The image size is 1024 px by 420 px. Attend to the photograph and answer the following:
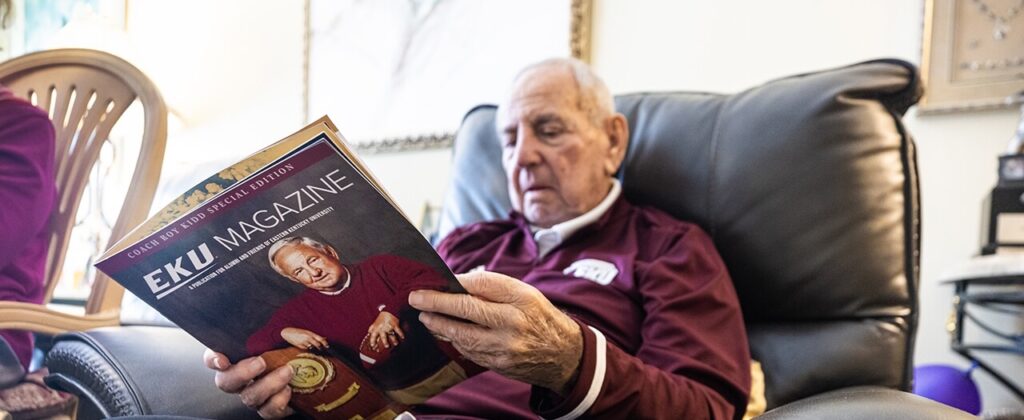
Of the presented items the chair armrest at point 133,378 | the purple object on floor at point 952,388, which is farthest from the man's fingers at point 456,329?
the purple object on floor at point 952,388

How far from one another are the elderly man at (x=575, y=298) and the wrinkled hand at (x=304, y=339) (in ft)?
0.21

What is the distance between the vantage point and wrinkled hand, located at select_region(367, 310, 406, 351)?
0.59 meters

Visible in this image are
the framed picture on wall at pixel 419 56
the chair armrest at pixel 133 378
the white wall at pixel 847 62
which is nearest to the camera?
the chair armrest at pixel 133 378

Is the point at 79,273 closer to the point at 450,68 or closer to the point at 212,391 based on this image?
the point at 450,68

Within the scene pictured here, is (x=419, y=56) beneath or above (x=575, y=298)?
above

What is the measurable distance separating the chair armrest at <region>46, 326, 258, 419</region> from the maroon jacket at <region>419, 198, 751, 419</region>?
29 centimetres

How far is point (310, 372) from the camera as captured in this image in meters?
0.66

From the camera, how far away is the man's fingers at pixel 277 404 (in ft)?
2.26

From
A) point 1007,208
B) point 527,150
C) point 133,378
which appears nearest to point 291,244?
point 133,378

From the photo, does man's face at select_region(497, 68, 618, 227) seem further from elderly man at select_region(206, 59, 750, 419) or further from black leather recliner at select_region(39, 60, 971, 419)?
black leather recliner at select_region(39, 60, 971, 419)

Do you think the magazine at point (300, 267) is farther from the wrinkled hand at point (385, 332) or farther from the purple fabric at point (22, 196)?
the purple fabric at point (22, 196)

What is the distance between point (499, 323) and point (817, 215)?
Answer: 54 cm

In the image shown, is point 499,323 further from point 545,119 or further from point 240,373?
point 545,119

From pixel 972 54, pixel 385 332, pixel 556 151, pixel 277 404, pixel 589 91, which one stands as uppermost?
pixel 972 54
